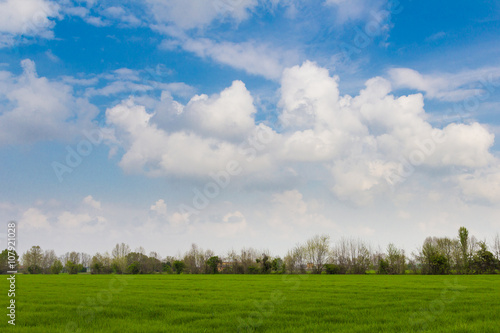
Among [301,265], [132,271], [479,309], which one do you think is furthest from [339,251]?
[479,309]

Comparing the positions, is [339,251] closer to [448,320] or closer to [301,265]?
[301,265]

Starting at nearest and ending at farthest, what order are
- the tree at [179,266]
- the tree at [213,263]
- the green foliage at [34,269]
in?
1. the tree at [213,263]
2. the tree at [179,266]
3. the green foliage at [34,269]

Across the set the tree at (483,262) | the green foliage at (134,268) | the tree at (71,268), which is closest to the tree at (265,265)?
the green foliage at (134,268)

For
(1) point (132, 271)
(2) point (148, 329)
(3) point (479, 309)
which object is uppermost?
(2) point (148, 329)

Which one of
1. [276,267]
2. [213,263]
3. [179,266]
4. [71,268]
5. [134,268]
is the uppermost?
[213,263]

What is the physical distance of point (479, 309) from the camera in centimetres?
1383

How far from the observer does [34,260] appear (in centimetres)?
10475

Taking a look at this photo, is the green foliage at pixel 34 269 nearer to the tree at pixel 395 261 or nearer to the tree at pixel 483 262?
the tree at pixel 395 261

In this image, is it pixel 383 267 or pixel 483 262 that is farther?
pixel 383 267

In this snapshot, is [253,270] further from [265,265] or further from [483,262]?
[483,262]

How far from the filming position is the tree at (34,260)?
104000 millimetres

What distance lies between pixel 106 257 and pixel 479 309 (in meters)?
132

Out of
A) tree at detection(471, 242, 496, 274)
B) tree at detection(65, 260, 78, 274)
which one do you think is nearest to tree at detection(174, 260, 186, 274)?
tree at detection(65, 260, 78, 274)

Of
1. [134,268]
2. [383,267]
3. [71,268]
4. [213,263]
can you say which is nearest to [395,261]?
[383,267]
